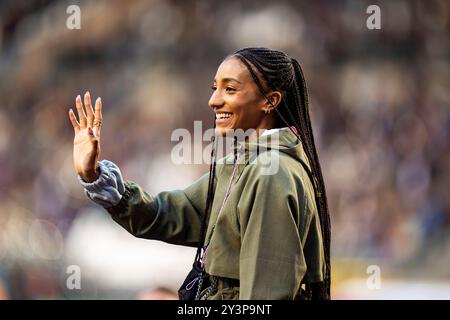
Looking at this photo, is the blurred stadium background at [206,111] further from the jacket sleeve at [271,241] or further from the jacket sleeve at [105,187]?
the jacket sleeve at [271,241]

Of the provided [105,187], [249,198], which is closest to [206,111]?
[105,187]

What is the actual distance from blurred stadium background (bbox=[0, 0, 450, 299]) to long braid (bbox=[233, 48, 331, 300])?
2440 millimetres

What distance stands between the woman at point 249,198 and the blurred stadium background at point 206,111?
2.32 metres

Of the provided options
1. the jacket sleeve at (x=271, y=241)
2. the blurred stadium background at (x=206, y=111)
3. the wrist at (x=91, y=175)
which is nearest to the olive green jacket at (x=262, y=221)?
the jacket sleeve at (x=271, y=241)

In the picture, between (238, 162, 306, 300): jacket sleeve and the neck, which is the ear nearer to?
the neck

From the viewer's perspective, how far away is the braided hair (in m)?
1.79

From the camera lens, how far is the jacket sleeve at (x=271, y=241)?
5.10 ft

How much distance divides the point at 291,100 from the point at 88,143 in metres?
0.51

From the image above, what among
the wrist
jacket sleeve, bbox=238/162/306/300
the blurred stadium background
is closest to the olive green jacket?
jacket sleeve, bbox=238/162/306/300

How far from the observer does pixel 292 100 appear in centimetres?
186

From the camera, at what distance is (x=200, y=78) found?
4496 mm
